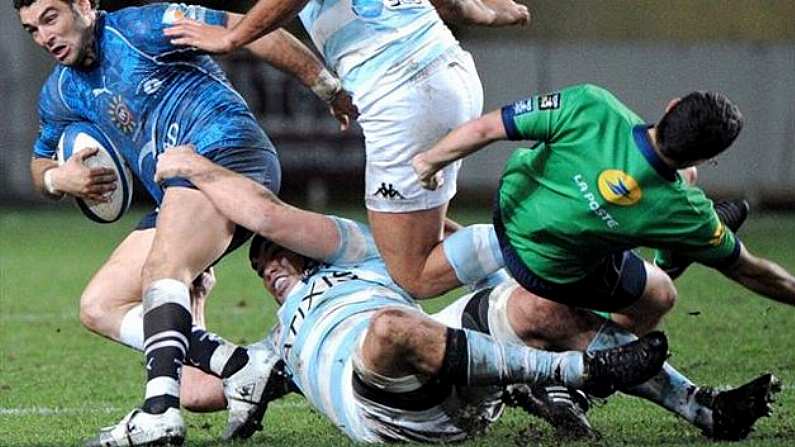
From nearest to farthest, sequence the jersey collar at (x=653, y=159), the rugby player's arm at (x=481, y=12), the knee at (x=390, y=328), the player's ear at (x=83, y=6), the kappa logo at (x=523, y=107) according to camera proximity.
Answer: the knee at (x=390, y=328) < the jersey collar at (x=653, y=159) < the kappa logo at (x=523, y=107) < the player's ear at (x=83, y=6) < the rugby player's arm at (x=481, y=12)

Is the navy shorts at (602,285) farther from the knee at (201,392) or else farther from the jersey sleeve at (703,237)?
the knee at (201,392)

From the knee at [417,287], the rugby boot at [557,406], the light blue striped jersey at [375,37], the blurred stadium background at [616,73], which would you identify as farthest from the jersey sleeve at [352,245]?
the blurred stadium background at [616,73]

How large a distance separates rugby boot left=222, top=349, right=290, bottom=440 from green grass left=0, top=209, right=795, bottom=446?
0.22 ft

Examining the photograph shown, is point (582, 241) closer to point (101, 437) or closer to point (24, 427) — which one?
point (101, 437)

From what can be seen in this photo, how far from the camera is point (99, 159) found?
681 cm

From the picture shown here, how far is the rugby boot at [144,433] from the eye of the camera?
5.52m

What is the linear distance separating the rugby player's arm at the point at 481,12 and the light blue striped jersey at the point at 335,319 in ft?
3.67

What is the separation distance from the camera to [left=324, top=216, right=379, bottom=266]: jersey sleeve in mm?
6246

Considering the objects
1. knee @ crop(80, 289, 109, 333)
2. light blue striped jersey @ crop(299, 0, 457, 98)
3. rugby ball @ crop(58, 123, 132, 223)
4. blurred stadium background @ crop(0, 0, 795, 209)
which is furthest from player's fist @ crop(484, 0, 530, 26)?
blurred stadium background @ crop(0, 0, 795, 209)

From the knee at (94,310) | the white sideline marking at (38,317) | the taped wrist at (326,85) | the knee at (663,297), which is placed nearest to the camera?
the knee at (663,297)

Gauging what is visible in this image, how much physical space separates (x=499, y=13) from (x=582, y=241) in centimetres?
174

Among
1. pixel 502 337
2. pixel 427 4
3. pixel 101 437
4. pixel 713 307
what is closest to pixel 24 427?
pixel 101 437

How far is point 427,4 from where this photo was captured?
672cm

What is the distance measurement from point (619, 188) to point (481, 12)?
1.76 metres
